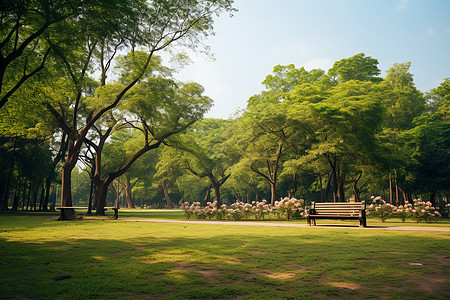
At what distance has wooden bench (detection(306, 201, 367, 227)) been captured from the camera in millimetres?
13023

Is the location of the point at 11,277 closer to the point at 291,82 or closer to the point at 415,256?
the point at 415,256

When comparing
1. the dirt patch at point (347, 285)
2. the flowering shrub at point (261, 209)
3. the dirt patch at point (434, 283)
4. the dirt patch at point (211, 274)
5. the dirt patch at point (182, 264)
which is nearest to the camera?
the dirt patch at point (434, 283)

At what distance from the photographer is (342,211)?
13.7 meters

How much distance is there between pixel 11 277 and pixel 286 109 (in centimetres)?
2745

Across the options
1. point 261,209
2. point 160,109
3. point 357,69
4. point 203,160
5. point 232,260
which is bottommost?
point 232,260

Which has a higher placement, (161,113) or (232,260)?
(161,113)

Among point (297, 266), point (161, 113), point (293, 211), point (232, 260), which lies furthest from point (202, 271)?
point (161, 113)

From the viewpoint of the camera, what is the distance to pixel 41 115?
2269cm

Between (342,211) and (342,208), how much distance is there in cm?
14

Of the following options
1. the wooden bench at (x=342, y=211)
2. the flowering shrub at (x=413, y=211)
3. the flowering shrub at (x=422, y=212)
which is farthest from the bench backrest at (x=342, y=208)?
the flowering shrub at (x=422, y=212)

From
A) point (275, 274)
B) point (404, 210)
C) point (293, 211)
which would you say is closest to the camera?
point (275, 274)

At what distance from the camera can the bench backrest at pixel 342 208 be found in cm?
1346

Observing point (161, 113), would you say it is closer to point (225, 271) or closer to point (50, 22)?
point (50, 22)

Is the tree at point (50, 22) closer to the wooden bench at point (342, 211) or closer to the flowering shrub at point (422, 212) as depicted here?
the wooden bench at point (342, 211)
